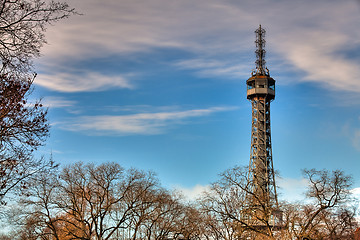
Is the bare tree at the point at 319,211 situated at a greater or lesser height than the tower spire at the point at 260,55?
lesser

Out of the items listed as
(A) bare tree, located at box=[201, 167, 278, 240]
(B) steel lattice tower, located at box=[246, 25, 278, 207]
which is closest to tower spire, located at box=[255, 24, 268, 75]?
(B) steel lattice tower, located at box=[246, 25, 278, 207]

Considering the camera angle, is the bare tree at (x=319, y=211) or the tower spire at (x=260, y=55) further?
the tower spire at (x=260, y=55)

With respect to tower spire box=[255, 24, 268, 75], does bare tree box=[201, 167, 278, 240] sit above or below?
below

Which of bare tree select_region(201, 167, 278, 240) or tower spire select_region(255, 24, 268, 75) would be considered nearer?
bare tree select_region(201, 167, 278, 240)

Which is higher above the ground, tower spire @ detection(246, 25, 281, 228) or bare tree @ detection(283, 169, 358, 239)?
tower spire @ detection(246, 25, 281, 228)

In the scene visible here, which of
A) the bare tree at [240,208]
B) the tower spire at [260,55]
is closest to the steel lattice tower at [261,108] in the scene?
the tower spire at [260,55]

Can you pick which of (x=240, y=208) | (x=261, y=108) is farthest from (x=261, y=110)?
(x=240, y=208)

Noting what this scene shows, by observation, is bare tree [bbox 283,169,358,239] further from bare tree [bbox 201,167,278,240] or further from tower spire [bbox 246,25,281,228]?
tower spire [bbox 246,25,281,228]

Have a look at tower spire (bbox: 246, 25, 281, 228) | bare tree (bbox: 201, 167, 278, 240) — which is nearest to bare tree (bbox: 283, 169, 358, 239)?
bare tree (bbox: 201, 167, 278, 240)

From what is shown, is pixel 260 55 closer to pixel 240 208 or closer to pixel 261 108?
pixel 261 108

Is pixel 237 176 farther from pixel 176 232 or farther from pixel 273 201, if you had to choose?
pixel 176 232

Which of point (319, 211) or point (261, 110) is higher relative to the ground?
point (261, 110)

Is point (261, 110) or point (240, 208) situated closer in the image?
point (240, 208)

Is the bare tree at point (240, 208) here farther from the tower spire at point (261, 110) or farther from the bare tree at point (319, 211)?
the tower spire at point (261, 110)
